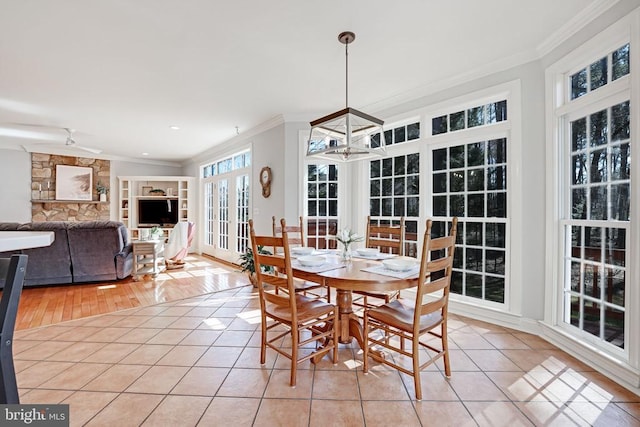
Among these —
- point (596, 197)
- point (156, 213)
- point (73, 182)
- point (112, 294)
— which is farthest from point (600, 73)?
point (73, 182)

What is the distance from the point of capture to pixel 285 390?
1.97 meters

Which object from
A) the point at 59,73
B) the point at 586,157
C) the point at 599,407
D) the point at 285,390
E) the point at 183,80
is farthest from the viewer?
the point at 183,80

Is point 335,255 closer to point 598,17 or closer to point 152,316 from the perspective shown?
point 152,316

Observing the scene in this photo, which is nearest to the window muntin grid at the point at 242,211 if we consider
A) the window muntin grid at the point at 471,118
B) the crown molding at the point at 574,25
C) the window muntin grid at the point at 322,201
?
the window muntin grid at the point at 322,201

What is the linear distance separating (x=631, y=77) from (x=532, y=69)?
93 cm

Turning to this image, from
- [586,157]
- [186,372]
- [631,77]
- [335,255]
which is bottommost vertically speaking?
[186,372]

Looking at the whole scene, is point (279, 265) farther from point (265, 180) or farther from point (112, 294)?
point (112, 294)

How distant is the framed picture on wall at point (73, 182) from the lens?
7129mm

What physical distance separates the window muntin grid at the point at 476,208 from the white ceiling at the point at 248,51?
33.2 inches

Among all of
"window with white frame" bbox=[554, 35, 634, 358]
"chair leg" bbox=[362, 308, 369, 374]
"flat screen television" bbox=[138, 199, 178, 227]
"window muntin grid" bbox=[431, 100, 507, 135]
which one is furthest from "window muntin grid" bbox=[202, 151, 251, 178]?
"window with white frame" bbox=[554, 35, 634, 358]

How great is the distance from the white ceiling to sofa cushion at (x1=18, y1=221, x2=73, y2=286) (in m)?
1.74

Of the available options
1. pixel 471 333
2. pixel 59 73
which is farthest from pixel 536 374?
pixel 59 73

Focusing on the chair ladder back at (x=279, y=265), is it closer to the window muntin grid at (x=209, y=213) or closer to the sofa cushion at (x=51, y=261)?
the sofa cushion at (x=51, y=261)

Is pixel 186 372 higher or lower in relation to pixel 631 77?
lower
